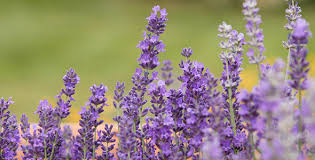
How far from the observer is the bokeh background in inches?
279

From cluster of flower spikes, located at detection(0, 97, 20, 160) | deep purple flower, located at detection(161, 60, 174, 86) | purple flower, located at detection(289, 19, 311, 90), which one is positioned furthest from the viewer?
cluster of flower spikes, located at detection(0, 97, 20, 160)

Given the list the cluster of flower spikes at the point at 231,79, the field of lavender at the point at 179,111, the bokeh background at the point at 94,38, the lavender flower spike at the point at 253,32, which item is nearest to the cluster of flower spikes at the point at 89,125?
the field of lavender at the point at 179,111

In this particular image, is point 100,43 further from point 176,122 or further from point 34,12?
point 176,122

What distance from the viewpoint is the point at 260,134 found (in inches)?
36.7

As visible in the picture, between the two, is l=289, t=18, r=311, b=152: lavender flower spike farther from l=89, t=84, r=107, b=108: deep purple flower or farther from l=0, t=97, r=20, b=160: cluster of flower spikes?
l=0, t=97, r=20, b=160: cluster of flower spikes

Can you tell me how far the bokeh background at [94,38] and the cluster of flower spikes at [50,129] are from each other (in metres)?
3.57

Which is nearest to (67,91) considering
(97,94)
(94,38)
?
(97,94)

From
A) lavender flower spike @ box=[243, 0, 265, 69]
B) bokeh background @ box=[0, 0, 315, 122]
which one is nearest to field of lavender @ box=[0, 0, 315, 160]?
lavender flower spike @ box=[243, 0, 265, 69]

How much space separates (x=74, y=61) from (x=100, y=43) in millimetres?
1198

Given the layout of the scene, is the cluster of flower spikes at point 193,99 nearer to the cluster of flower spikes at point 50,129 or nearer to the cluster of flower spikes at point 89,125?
the cluster of flower spikes at point 89,125

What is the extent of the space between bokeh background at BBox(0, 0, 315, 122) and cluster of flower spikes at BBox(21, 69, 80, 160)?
11.7ft

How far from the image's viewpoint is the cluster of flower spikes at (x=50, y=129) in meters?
1.25

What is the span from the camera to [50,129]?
1.38m

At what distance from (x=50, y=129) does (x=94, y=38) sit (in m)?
8.01
